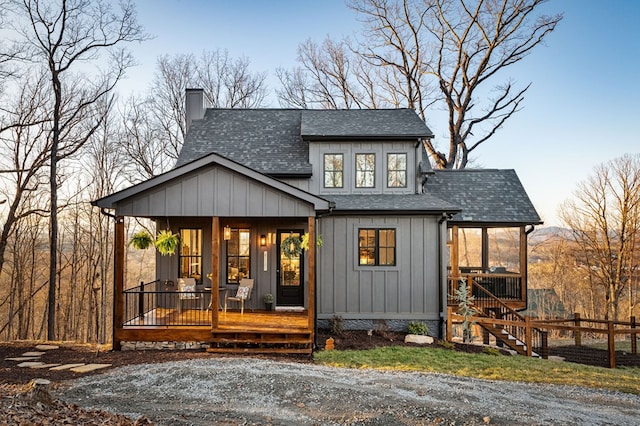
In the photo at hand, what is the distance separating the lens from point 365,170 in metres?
13.3

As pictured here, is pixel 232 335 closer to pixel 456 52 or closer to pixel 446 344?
pixel 446 344

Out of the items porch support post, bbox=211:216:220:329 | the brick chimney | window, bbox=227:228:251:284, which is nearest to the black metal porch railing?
porch support post, bbox=211:216:220:329

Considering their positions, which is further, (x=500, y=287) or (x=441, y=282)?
(x=500, y=287)

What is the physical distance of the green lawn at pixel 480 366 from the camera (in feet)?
27.3

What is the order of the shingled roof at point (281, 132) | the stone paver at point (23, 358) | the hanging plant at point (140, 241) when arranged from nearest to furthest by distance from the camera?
the stone paver at point (23, 358)
the hanging plant at point (140, 241)
the shingled roof at point (281, 132)

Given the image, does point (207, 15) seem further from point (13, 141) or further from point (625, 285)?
point (625, 285)

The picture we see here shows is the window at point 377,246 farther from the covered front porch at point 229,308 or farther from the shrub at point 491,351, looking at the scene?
the shrub at point 491,351

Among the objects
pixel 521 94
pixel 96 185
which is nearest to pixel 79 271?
pixel 96 185

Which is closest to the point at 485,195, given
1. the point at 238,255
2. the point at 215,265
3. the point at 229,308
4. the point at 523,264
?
the point at 523,264

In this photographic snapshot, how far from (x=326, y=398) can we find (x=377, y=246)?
650cm

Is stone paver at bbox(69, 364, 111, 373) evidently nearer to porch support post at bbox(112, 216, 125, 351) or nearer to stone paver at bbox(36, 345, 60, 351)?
porch support post at bbox(112, 216, 125, 351)

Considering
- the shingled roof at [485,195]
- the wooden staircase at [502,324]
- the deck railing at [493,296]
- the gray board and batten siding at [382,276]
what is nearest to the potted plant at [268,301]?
the gray board and batten siding at [382,276]

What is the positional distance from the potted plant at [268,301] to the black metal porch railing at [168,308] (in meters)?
1.62

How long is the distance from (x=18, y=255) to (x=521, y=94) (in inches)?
1003
